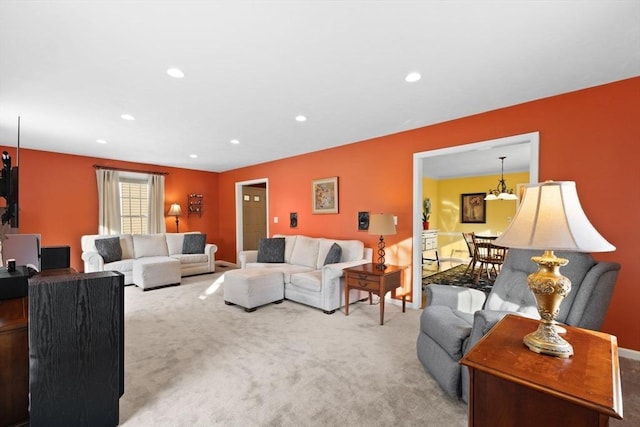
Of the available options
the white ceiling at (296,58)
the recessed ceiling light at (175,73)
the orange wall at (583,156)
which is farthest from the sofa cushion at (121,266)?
the orange wall at (583,156)

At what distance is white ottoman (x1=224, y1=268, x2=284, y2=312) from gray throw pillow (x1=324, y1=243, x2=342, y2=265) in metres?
0.70

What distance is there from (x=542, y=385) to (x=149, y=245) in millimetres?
6287

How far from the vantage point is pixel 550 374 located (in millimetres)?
1033

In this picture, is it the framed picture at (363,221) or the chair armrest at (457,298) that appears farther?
the framed picture at (363,221)

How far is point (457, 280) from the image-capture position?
5.34 metres

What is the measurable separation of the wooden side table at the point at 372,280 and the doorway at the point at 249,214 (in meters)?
3.81

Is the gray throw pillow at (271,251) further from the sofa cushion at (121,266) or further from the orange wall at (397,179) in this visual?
the sofa cushion at (121,266)

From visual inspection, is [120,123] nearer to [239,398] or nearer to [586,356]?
[239,398]

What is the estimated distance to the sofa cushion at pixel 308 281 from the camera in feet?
12.0

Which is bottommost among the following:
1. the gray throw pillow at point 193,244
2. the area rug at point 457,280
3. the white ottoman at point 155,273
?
the area rug at point 457,280

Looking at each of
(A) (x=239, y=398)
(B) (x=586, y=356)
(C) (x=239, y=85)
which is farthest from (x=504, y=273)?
(C) (x=239, y=85)

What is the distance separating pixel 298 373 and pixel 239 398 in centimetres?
47

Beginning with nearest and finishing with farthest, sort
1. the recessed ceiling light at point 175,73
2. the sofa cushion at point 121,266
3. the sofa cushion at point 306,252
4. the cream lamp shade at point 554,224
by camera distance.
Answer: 1. the cream lamp shade at point 554,224
2. the recessed ceiling light at point 175,73
3. the sofa cushion at point 306,252
4. the sofa cushion at point 121,266

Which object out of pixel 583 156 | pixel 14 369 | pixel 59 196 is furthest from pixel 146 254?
pixel 583 156
